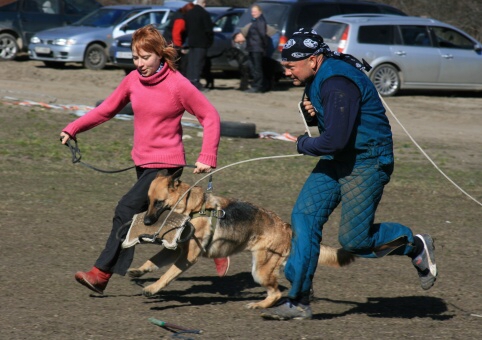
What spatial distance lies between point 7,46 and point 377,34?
1068cm

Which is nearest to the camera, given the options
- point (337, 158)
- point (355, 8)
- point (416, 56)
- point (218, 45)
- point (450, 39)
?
point (337, 158)

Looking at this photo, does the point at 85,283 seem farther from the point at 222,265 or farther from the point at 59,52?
the point at 59,52

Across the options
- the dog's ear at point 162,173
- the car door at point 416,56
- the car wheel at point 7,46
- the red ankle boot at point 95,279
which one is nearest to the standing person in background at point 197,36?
the car door at point 416,56

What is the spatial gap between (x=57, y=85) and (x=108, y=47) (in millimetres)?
3301

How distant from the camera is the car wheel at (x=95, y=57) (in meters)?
21.9

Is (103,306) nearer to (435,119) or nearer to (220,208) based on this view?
(220,208)

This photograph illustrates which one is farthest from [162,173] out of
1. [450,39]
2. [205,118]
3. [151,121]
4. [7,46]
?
[7,46]

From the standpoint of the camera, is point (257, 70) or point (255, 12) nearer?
point (255, 12)

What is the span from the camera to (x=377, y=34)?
61.4 feet

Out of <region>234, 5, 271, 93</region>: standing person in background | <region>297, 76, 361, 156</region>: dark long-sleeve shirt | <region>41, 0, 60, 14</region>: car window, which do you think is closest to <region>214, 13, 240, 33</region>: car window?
<region>234, 5, 271, 93</region>: standing person in background

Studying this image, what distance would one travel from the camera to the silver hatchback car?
18.4m

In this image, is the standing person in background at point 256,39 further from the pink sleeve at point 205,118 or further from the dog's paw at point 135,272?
the dog's paw at point 135,272

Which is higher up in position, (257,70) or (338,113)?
(338,113)

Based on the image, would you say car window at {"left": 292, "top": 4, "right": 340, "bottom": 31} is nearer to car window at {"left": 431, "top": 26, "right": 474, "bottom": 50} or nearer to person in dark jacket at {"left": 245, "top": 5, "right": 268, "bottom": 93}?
person in dark jacket at {"left": 245, "top": 5, "right": 268, "bottom": 93}
